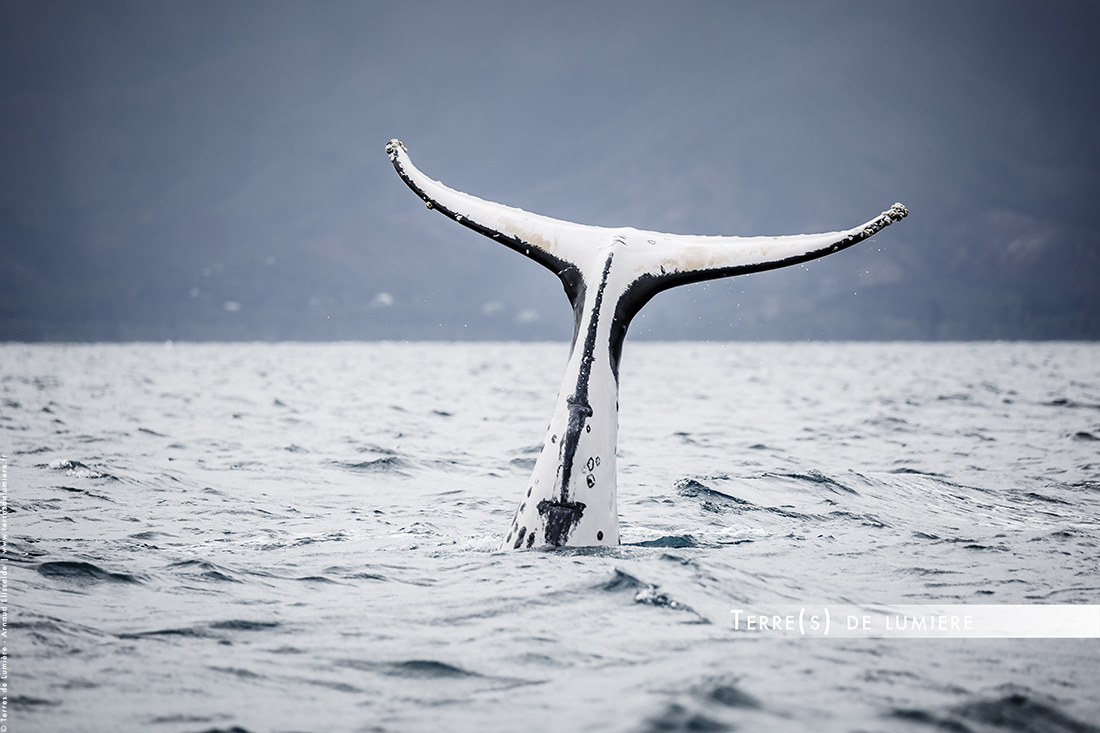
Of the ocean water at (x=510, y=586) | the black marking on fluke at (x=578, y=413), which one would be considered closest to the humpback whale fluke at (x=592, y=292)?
the black marking on fluke at (x=578, y=413)

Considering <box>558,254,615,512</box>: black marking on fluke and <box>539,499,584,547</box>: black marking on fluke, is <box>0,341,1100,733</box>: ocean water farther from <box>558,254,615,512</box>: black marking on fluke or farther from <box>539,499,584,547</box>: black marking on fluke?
<box>558,254,615,512</box>: black marking on fluke

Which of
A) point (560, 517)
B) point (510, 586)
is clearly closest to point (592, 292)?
point (560, 517)

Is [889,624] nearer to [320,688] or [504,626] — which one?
[504,626]

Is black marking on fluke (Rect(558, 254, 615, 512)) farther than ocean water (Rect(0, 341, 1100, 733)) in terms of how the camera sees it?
Yes

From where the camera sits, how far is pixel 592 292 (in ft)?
22.2

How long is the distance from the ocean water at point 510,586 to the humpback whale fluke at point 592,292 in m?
0.36

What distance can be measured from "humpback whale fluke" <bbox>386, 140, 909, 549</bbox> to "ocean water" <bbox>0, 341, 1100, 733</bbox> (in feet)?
1.18

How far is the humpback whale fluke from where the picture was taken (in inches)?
254

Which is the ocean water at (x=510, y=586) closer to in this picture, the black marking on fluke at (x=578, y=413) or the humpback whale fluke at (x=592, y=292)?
the humpback whale fluke at (x=592, y=292)

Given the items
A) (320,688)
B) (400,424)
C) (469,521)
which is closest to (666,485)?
(469,521)

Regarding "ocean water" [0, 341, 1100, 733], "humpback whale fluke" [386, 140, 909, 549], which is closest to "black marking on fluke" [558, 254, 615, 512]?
"humpback whale fluke" [386, 140, 909, 549]

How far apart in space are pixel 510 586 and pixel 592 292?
207cm

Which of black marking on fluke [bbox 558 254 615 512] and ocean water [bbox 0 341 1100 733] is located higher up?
black marking on fluke [bbox 558 254 615 512]

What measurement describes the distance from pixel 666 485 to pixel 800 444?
616 centimetres
